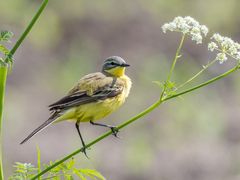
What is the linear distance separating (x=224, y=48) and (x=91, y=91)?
1.72 metres

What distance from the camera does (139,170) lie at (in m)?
11.4

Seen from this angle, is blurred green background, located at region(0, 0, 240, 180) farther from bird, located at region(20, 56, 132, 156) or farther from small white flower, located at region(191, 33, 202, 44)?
small white flower, located at region(191, 33, 202, 44)

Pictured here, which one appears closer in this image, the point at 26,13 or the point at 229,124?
the point at 229,124

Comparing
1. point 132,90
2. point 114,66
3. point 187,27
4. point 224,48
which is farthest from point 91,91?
point 132,90

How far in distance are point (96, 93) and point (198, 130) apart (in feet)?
23.8

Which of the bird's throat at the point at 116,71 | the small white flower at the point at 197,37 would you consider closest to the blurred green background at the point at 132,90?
the bird's throat at the point at 116,71

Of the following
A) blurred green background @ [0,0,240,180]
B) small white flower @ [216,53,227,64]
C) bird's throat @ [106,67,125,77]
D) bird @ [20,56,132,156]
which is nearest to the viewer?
small white flower @ [216,53,227,64]

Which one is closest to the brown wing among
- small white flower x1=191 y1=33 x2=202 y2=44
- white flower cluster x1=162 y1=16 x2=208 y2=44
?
white flower cluster x1=162 y1=16 x2=208 y2=44

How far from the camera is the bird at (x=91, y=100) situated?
4793mm

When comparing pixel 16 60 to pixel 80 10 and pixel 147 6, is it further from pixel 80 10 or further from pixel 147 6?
pixel 147 6

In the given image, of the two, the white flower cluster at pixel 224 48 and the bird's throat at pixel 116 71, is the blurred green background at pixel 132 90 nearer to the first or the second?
the bird's throat at pixel 116 71

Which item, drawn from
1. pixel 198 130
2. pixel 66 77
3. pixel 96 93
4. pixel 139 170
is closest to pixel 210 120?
pixel 198 130

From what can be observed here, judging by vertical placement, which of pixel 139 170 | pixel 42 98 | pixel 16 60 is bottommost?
pixel 139 170

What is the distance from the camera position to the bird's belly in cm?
506
